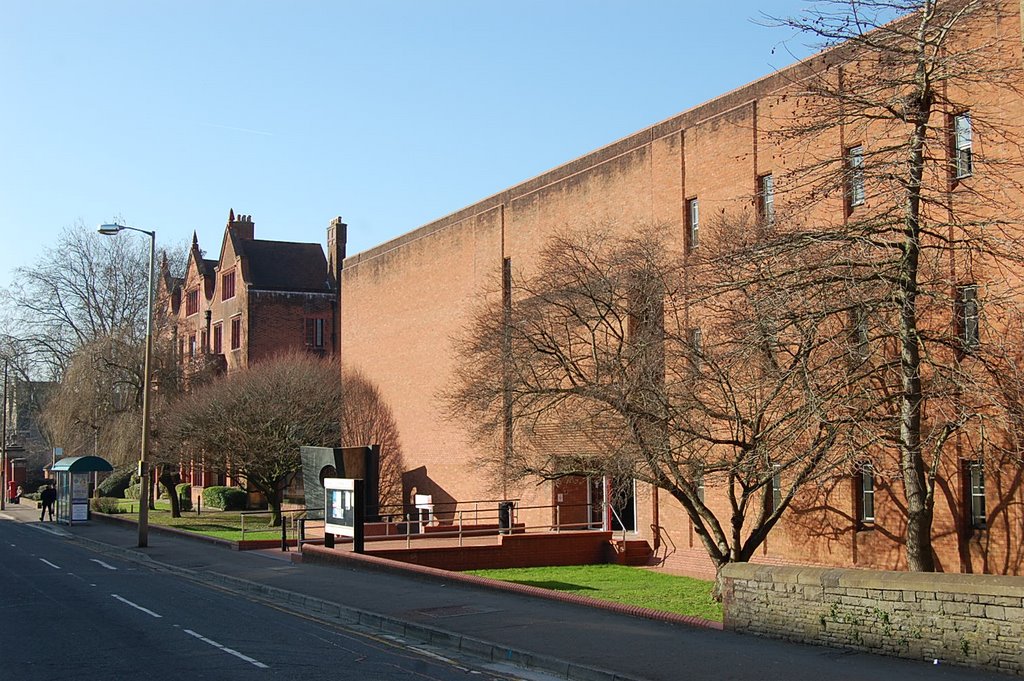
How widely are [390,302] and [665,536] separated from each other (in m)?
21.1

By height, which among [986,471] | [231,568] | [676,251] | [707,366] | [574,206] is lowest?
[231,568]

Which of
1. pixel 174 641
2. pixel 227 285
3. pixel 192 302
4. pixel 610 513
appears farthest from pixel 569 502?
pixel 192 302

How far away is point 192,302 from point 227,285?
25.9 ft

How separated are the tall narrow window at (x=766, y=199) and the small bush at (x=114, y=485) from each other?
4501 cm

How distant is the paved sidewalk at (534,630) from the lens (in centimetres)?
1157

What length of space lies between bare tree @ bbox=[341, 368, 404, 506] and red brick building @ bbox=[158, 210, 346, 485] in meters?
10.4

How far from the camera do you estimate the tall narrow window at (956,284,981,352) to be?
15617mm

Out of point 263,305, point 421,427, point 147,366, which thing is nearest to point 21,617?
point 147,366

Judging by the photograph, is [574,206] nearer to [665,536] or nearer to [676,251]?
[676,251]

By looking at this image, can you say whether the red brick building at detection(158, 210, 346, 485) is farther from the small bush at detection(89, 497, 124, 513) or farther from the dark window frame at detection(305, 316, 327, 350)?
the small bush at detection(89, 497, 124, 513)

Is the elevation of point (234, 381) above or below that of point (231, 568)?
above

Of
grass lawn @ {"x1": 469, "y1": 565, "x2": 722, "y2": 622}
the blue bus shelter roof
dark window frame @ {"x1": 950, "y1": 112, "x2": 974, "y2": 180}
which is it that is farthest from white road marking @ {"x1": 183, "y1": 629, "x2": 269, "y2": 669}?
the blue bus shelter roof

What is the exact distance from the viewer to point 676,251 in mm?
26219

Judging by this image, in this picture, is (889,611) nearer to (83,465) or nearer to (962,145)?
(962,145)
